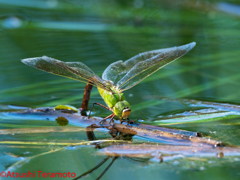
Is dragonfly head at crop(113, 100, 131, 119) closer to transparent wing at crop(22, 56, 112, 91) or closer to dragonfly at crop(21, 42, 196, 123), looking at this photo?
dragonfly at crop(21, 42, 196, 123)

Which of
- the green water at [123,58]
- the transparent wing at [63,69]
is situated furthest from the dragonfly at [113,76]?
the green water at [123,58]

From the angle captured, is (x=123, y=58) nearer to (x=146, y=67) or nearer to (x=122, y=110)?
(x=146, y=67)

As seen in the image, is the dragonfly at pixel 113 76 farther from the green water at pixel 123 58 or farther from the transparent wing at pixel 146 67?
the green water at pixel 123 58

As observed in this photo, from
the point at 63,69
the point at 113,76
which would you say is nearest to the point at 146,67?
the point at 113,76

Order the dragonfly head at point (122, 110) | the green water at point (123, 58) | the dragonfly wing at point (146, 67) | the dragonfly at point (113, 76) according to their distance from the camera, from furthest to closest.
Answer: the dragonfly wing at point (146, 67) < the dragonfly at point (113, 76) < the dragonfly head at point (122, 110) < the green water at point (123, 58)

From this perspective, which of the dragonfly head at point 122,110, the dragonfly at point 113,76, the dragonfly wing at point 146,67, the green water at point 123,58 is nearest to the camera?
the green water at point 123,58

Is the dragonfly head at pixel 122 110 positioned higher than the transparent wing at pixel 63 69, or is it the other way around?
the transparent wing at pixel 63 69

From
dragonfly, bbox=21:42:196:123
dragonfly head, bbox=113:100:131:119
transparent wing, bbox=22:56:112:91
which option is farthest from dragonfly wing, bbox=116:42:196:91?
dragonfly head, bbox=113:100:131:119
